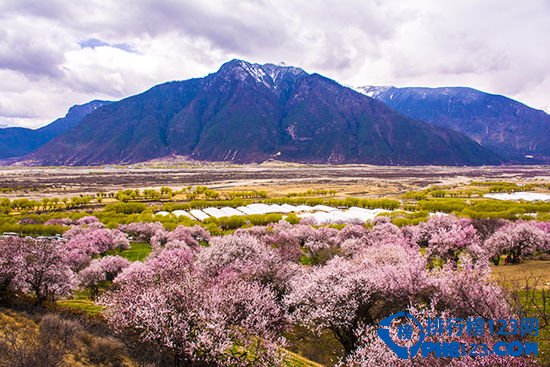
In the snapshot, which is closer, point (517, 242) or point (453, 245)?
point (453, 245)

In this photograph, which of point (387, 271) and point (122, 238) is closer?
point (387, 271)

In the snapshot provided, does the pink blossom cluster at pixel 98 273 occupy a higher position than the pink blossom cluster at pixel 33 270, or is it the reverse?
the pink blossom cluster at pixel 33 270

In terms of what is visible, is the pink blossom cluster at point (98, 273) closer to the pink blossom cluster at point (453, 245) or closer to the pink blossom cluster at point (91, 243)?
the pink blossom cluster at point (91, 243)

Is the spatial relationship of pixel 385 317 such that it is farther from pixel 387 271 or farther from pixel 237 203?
pixel 237 203

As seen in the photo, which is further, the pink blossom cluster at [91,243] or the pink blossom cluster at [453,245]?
the pink blossom cluster at [91,243]

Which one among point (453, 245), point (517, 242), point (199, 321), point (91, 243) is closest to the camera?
point (199, 321)

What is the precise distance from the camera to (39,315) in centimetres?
1655

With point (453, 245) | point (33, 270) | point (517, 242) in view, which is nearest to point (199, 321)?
point (33, 270)

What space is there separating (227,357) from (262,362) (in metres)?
1.47

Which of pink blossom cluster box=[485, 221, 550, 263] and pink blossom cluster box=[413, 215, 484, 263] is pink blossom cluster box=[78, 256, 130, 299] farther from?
pink blossom cluster box=[485, 221, 550, 263]

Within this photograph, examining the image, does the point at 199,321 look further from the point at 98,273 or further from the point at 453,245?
the point at 453,245

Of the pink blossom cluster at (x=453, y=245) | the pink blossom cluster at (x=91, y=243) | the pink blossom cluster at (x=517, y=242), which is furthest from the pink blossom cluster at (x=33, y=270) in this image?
the pink blossom cluster at (x=517, y=242)

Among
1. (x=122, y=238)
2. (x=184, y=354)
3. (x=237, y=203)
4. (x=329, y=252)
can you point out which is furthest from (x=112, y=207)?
(x=184, y=354)

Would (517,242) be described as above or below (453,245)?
below
